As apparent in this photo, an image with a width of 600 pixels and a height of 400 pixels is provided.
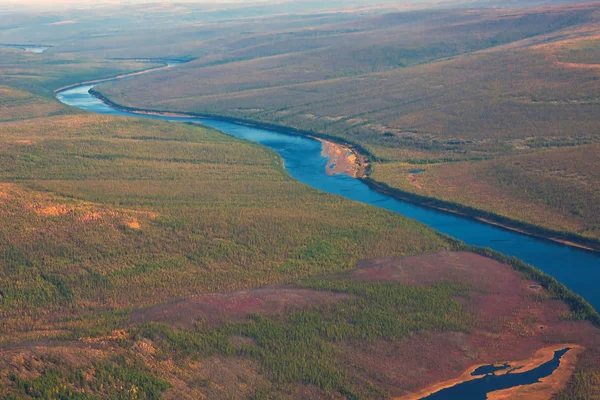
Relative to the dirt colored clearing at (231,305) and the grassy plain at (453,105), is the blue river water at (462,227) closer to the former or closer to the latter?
the grassy plain at (453,105)

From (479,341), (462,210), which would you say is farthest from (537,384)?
(462,210)

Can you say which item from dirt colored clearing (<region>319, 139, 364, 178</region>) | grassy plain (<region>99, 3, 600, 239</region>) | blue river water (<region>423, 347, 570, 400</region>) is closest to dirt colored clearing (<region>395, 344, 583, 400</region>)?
blue river water (<region>423, 347, 570, 400</region>)

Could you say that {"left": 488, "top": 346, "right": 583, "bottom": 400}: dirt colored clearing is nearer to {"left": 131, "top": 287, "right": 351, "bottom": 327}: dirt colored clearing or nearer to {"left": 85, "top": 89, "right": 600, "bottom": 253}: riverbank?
{"left": 131, "top": 287, "right": 351, "bottom": 327}: dirt colored clearing

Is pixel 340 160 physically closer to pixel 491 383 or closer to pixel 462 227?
pixel 462 227

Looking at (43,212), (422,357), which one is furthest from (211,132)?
(422,357)

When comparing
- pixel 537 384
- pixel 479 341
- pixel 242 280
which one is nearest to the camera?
pixel 537 384

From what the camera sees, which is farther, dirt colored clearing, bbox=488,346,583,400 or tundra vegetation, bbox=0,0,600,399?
tundra vegetation, bbox=0,0,600,399
